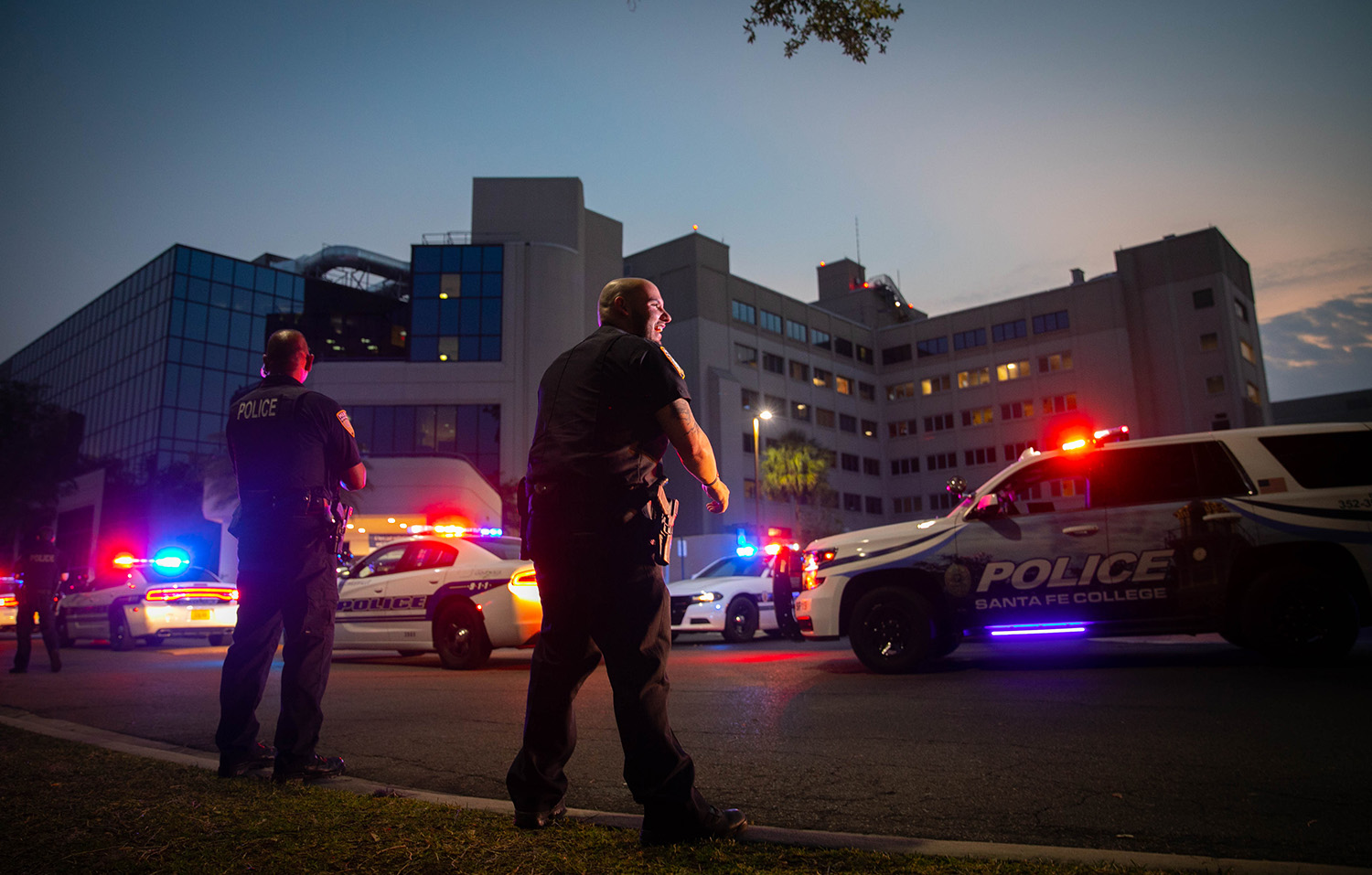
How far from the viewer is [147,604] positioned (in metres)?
15.8

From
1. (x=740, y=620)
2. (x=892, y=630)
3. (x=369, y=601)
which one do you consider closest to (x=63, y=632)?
(x=369, y=601)

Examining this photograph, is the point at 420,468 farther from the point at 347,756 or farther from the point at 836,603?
the point at 347,756

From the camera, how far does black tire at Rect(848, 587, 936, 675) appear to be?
7797 mm

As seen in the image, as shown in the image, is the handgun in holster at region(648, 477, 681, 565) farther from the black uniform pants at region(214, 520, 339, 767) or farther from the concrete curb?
the black uniform pants at region(214, 520, 339, 767)

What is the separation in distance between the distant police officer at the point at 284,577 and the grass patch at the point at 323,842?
334 mm

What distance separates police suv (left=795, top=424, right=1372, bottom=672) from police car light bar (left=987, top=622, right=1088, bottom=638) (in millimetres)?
16

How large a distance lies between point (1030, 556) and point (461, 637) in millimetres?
5918

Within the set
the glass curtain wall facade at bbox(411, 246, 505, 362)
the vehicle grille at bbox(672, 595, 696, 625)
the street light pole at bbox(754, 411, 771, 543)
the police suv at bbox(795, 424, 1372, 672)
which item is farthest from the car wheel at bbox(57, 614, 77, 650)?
the glass curtain wall facade at bbox(411, 246, 505, 362)

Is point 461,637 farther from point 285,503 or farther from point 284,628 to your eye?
point 285,503

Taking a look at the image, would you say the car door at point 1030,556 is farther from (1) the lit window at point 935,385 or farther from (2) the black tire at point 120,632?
(1) the lit window at point 935,385

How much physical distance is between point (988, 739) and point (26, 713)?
6.75 metres

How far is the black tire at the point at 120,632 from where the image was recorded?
1606 cm

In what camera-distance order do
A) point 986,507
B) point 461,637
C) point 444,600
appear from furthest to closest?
point 444,600, point 461,637, point 986,507

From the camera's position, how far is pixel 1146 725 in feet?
15.9
